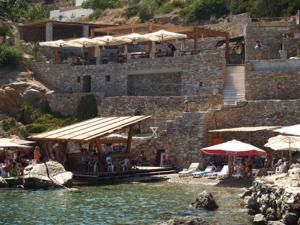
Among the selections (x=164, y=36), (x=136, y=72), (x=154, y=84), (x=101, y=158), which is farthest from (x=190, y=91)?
(x=101, y=158)

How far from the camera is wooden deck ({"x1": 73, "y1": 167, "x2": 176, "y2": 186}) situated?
30812 mm

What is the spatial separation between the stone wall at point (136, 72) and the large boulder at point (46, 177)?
484 inches

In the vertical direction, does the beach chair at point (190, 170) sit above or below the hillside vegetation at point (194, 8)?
below

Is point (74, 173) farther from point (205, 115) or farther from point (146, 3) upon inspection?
point (146, 3)

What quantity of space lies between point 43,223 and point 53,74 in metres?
25.7

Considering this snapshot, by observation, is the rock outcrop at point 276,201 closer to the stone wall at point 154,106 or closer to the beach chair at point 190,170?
the beach chair at point 190,170

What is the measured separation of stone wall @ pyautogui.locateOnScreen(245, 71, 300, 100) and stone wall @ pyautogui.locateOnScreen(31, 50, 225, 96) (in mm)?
2089

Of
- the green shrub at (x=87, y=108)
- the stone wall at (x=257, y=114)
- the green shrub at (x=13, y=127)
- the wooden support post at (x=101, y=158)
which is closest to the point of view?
the wooden support post at (x=101, y=158)

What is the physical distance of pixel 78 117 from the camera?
4172 centimetres

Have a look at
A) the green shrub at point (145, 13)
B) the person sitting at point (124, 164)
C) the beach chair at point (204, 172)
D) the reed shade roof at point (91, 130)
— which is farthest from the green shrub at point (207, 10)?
the beach chair at point (204, 172)

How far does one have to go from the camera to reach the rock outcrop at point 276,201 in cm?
1928

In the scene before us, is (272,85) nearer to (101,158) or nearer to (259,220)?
(101,158)

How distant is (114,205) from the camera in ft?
79.4

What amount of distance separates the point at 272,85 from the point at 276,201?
1749 centimetres
